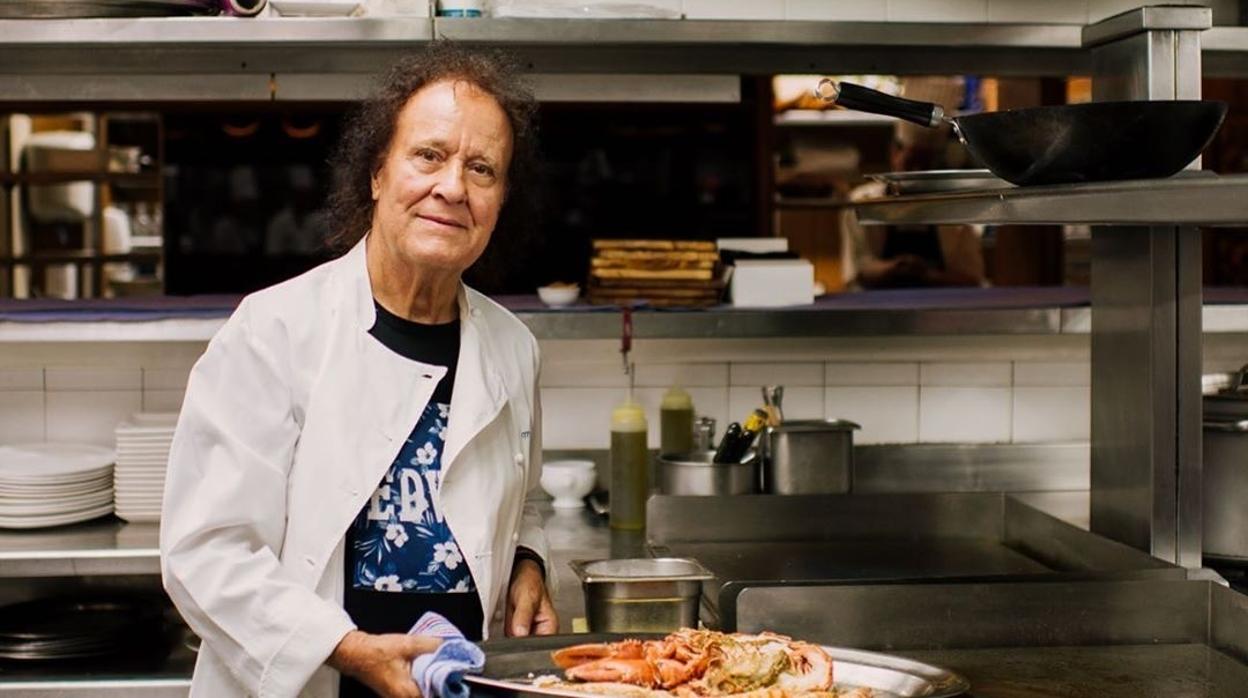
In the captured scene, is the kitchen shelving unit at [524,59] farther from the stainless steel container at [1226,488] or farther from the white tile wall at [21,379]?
the white tile wall at [21,379]

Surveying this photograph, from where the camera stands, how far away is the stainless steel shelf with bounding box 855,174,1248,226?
1.63m

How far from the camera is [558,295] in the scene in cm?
354

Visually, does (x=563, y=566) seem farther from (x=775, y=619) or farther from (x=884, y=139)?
(x=884, y=139)

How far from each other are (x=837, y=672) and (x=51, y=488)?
2060 millimetres

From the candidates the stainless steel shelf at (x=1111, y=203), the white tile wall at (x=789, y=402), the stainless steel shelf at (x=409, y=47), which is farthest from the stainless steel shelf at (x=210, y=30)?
the stainless steel shelf at (x=1111, y=203)

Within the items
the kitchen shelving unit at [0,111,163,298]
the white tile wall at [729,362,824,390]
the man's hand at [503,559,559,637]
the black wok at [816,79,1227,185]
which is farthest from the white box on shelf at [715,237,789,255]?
the kitchen shelving unit at [0,111,163,298]

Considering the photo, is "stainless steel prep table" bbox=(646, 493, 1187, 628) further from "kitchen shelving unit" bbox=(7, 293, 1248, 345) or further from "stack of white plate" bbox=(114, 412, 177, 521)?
"stack of white plate" bbox=(114, 412, 177, 521)

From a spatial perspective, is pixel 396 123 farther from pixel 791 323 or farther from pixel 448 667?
pixel 791 323

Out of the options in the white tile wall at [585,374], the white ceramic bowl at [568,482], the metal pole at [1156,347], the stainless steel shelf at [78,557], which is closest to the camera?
the metal pole at [1156,347]

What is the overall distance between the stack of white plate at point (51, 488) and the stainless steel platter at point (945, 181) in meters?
2.10

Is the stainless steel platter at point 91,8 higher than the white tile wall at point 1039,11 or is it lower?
lower

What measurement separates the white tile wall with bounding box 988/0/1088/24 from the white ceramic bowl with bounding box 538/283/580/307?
1413 millimetres

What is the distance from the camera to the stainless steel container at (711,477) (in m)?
3.44

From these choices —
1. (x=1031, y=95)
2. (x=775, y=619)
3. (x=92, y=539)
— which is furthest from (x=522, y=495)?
(x=1031, y=95)
